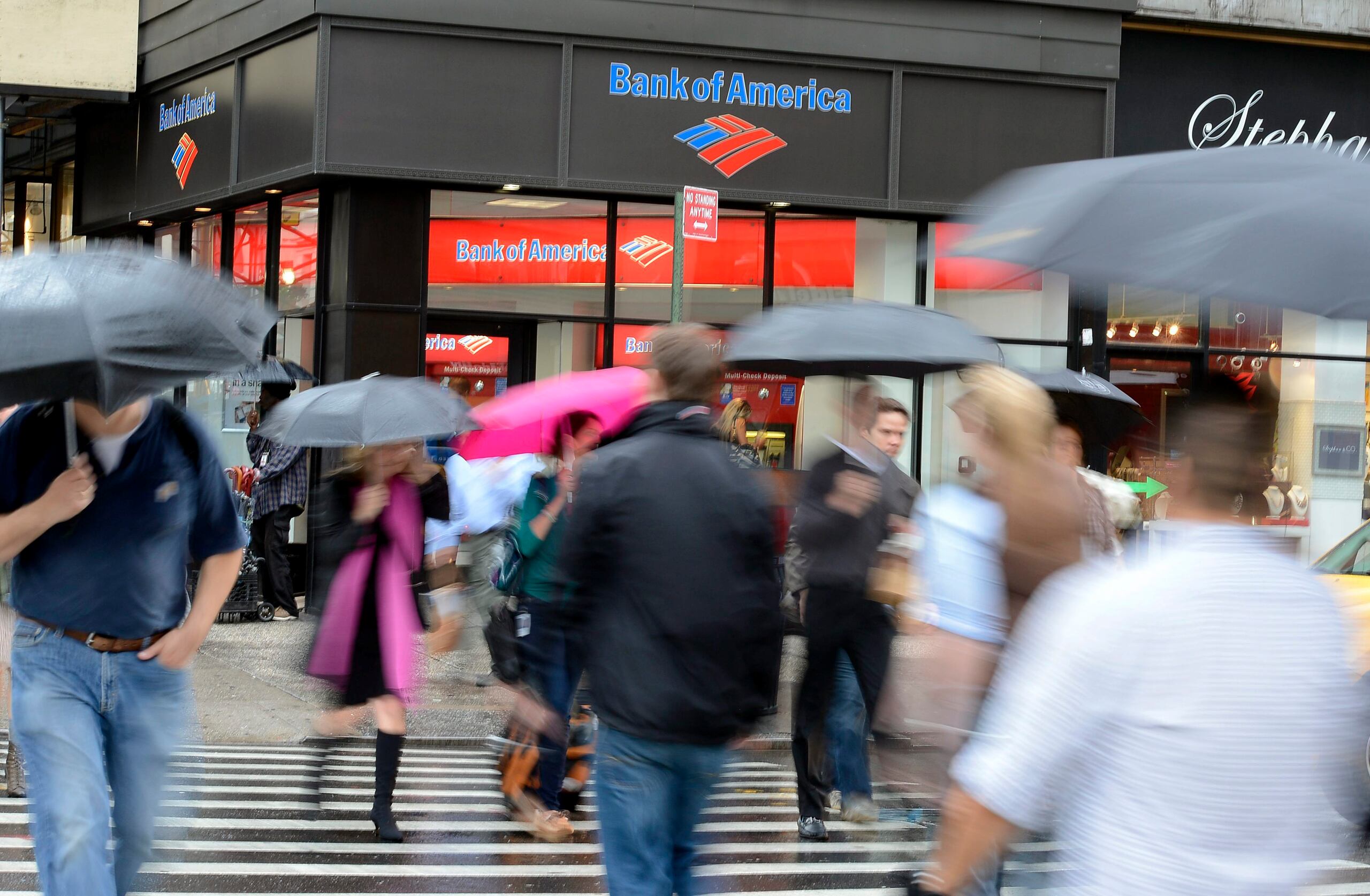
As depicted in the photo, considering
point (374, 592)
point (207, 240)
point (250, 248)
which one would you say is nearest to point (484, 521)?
point (374, 592)

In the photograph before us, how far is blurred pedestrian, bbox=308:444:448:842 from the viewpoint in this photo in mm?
7020

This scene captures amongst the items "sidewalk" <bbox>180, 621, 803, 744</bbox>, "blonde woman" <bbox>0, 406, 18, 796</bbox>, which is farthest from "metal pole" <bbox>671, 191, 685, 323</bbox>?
"blonde woman" <bbox>0, 406, 18, 796</bbox>

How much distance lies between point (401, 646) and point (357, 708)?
14.6 inches

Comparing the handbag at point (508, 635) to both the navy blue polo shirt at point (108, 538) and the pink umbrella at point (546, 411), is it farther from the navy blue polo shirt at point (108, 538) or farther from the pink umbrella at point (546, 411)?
the navy blue polo shirt at point (108, 538)

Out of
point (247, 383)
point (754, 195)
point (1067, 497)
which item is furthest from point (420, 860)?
point (247, 383)

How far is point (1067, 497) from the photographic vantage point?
479 centimetres

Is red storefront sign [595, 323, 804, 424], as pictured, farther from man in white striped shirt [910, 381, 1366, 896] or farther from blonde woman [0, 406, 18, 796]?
man in white striped shirt [910, 381, 1366, 896]

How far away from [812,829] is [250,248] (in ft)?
36.4

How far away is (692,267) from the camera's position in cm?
1522

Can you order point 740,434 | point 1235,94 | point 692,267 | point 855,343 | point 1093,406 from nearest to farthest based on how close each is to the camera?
point 855,343 < point 1093,406 < point 740,434 < point 692,267 < point 1235,94

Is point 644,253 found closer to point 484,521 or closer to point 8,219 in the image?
point 484,521

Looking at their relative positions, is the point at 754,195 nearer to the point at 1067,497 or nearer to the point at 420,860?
the point at 420,860

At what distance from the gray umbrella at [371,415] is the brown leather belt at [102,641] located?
2.70 meters

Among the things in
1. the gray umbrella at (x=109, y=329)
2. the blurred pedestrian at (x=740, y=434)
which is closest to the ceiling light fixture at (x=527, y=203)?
the blurred pedestrian at (x=740, y=434)
